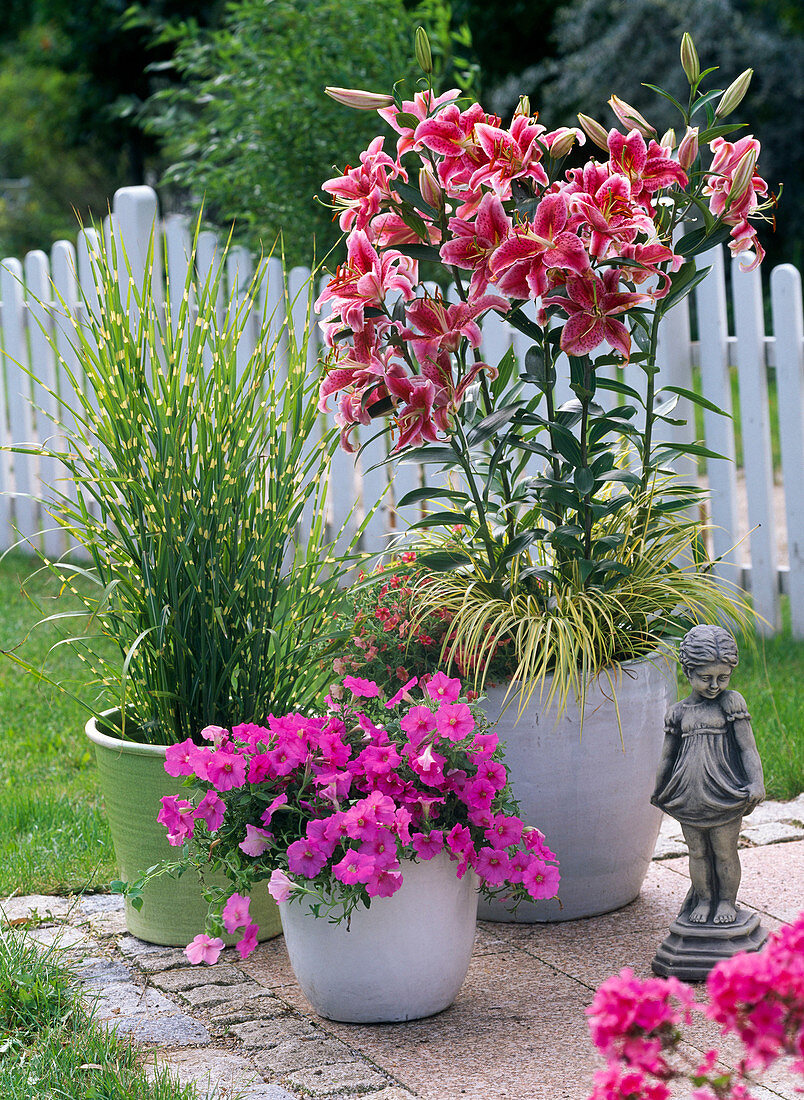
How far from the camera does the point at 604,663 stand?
2.88m

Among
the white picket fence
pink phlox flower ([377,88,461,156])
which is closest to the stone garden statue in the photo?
pink phlox flower ([377,88,461,156])

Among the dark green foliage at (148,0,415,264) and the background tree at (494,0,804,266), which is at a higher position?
the background tree at (494,0,804,266)

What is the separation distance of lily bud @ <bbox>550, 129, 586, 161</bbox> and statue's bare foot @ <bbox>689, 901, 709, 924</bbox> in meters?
1.56

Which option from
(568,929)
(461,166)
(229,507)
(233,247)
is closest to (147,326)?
(229,507)

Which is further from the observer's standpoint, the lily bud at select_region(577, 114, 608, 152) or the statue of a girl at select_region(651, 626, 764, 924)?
the lily bud at select_region(577, 114, 608, 152)

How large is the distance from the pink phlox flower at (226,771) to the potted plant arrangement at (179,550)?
1.15ft

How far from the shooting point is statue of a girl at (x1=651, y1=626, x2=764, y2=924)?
2535 millimetres

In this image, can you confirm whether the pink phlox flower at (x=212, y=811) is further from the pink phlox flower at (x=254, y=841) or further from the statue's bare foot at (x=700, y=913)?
the statue's bare foot at (x=700, y=913)

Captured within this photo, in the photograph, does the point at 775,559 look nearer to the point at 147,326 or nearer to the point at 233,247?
the point at 233,247

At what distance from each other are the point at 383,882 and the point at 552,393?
3.78ft

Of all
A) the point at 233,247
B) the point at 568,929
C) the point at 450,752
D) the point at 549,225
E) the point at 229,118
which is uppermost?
the point at 229,118

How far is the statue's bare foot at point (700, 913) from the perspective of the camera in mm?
2641

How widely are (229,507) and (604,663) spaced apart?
0.88m

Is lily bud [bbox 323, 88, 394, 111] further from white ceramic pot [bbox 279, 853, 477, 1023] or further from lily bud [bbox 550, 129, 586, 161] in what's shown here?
white ceramic pot [bbox 279, 853, 477, 1023]
